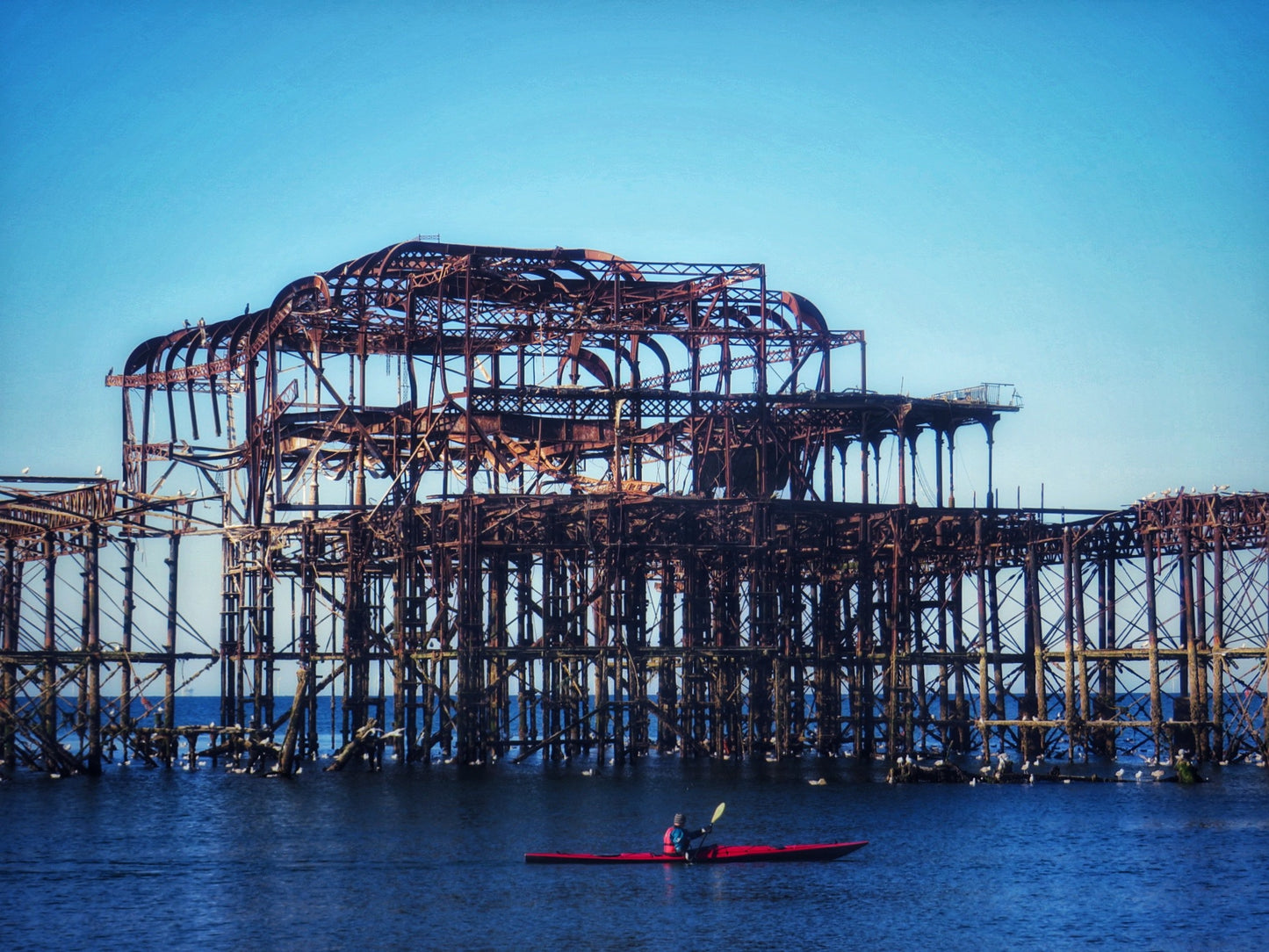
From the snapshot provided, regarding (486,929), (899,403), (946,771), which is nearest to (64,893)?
(486,929)

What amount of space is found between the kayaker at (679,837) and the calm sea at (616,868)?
31.8 inches

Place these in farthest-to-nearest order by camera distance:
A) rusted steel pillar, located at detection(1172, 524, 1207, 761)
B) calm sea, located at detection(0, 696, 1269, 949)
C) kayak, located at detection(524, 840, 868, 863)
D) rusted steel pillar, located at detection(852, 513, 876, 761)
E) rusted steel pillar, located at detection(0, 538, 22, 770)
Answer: rusted steel pillar, located at detection(852, 513, 876, 761)
rusted steel pillar, located at detection(1172, 524, 1207, 761)
rusted steel pillar, located at detection(0, 538, 22, 770)
kayak, located at detection(524, 840, 868, 863)
calm sea, located at detection(0, 696, 1269, 949)

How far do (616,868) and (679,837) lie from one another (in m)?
1.95

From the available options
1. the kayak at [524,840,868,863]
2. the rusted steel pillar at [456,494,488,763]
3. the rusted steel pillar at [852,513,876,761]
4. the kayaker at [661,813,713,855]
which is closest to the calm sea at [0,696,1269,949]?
the kayak at [524,840,868,863]

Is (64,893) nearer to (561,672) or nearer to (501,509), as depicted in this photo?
(501,509)

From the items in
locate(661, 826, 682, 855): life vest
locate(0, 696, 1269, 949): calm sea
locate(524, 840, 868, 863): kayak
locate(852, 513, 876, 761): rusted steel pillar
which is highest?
locate(852, 513, 876, 761): rusted steel pillar

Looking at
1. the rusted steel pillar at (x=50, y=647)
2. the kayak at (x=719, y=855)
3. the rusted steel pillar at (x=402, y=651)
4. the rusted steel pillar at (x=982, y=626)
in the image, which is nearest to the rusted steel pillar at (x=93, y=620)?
the rusted steel pillar at (x=50, y=647)

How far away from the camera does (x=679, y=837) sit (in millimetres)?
50062

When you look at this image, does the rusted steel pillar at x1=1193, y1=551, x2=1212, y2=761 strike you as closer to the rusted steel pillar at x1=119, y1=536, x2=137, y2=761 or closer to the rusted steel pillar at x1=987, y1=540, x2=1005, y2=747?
the rusted steel pillar at x1=987, y1=540, x2=1005, y2=747

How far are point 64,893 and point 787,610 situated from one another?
4296 cm

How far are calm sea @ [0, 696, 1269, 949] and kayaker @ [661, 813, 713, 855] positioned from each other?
81cm

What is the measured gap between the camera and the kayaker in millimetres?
50125

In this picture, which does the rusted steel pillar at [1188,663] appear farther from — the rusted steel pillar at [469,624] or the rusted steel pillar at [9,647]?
the rusted steel pillar at [9,647]

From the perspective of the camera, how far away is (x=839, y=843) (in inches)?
Result: 2073
